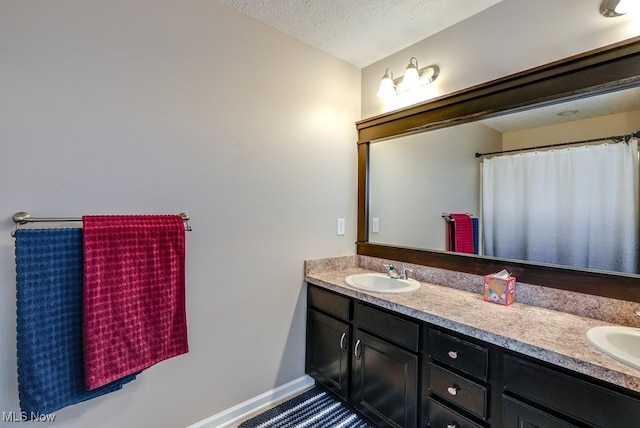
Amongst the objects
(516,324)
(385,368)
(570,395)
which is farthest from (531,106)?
(385,368)

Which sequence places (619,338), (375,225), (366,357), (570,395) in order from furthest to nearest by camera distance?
(375,225) < (366,357) < (619,338) < (570,395)

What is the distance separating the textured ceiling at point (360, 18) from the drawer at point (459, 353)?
176 cm

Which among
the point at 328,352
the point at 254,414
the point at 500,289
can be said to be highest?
the point at 500,289

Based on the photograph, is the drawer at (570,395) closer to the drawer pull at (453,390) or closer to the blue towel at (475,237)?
the drawer pull at (453,390)

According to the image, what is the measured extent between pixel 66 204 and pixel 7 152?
0.87 feet

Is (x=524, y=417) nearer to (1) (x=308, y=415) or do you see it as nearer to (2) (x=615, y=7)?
(1) (x=308, y=415)

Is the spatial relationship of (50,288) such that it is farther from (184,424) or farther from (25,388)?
(184,424)

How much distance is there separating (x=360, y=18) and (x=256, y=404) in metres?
2.49

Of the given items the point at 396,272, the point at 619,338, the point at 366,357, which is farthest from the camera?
the point at 396,272

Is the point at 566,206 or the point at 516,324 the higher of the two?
the point at 566,206

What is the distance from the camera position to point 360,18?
1.78m

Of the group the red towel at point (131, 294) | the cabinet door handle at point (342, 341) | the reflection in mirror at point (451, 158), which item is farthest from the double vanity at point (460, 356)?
the red towel at point (131, 294)

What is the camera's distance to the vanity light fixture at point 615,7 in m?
1.23

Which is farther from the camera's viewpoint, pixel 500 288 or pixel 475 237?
pixel 475 237
